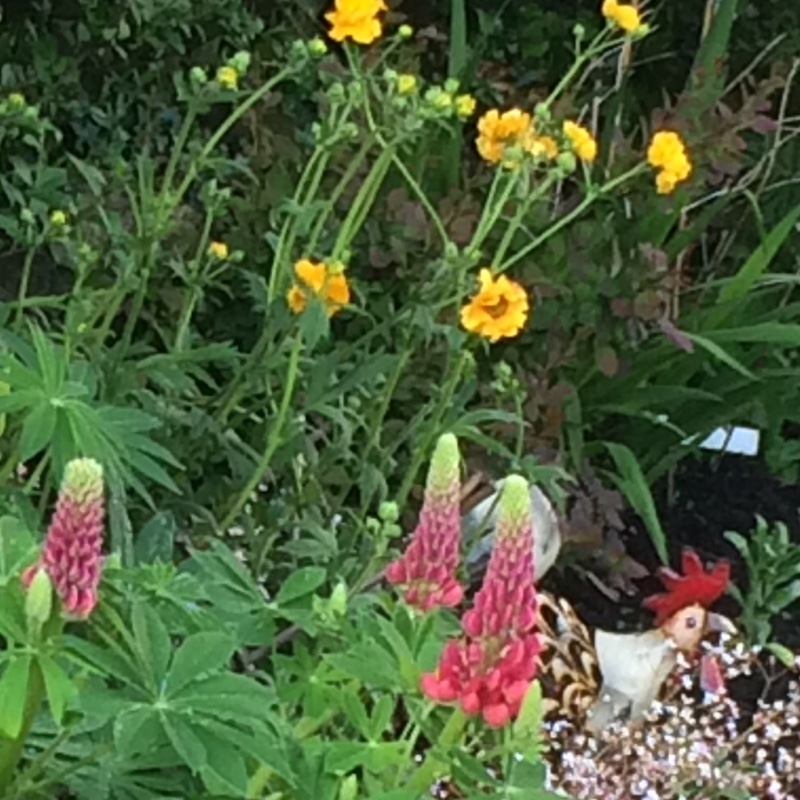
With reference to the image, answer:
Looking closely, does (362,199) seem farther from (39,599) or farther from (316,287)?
(39,599)

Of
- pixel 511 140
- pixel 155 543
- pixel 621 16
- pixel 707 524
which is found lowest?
pixel 707 524

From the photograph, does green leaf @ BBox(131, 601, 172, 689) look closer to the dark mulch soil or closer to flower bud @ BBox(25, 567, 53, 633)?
flower bud @ BBox(25, 567, 53, 633)

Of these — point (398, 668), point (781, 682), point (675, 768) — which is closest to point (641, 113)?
point (781, 682)

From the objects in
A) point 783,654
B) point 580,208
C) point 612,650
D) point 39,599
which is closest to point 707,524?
point 783,654

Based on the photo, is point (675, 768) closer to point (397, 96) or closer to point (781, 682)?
point (781, 682)

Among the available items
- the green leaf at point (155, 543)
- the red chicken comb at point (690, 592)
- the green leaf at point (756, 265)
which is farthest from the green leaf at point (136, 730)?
the green leaf at point (756, 265)

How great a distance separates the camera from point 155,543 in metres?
1.61

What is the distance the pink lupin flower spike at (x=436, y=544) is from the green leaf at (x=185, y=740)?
0.19 meters

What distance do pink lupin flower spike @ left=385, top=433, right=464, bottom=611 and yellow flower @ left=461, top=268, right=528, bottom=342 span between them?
86 centimetres

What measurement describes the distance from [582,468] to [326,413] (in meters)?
0.82

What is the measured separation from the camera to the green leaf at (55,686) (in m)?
1.12

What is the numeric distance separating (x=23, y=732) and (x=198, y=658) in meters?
0.14

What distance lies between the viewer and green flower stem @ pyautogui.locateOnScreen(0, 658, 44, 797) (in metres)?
1.18

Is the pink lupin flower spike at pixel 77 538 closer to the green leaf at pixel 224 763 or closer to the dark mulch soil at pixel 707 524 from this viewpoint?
the green leaf at pixel 224 763
